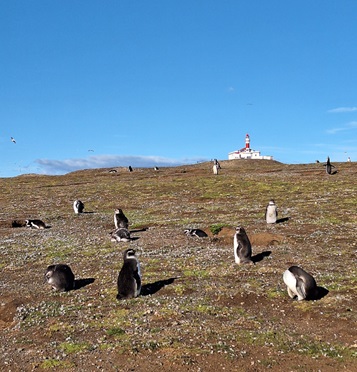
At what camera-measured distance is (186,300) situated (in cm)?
1550

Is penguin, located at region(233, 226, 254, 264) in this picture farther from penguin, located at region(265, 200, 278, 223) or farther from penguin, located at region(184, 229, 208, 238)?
penguin, located at region(265, 200, 278, 223)

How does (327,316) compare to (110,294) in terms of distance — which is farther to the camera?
(110,294)

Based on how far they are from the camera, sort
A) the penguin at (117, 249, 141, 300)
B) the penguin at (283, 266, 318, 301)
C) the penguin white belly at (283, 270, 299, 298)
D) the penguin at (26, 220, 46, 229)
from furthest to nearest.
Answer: the penguin at (26, 220, 46, 229), the penguin at (117, 249, 141, 300), the penguin white belly at (283, 270, 299, 298), the penguin at (283, 266, 318, 301)

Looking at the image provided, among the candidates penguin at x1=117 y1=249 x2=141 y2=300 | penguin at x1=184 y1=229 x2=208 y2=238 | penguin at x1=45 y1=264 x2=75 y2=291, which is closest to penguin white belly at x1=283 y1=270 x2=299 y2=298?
penguin at x1=117 y1=249 x2=141 y2=300

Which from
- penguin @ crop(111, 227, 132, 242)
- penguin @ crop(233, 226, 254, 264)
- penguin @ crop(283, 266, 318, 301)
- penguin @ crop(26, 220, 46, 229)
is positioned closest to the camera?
penguin @ crop(283, 266, 318, 301)

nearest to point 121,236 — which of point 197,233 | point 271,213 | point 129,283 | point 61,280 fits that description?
point 197,233

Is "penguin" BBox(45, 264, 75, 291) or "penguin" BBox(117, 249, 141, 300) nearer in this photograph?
"penguin" BBox(117, 249, 141, 300)

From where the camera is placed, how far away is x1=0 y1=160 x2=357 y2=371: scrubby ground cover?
11.4 m

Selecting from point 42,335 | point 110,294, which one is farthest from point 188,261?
point 42,335

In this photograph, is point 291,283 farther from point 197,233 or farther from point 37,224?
point 37,224

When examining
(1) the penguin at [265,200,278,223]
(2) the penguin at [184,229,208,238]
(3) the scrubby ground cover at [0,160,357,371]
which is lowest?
(3) the scrubby ground cover at [0,160,357,371]

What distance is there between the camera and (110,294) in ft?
54.8

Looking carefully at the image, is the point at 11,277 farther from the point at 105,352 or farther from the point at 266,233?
the point at 266,233

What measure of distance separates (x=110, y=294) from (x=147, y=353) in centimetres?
546
